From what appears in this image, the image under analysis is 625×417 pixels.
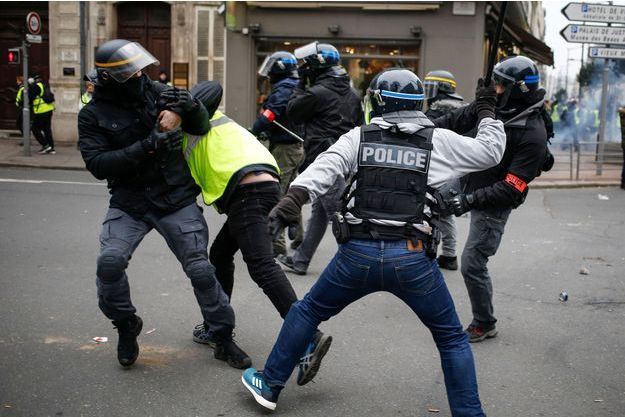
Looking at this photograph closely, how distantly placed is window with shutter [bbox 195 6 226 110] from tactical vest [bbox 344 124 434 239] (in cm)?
1539

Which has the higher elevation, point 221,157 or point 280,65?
point 280,65

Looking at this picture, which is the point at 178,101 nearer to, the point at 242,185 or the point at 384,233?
the point at 242,185

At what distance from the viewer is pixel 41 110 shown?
16359 millimetres

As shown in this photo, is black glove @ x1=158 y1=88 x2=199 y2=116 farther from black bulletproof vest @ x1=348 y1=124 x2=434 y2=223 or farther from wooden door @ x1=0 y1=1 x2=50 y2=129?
wooden door @ x1=0 y1=1 x2=50 y2=129

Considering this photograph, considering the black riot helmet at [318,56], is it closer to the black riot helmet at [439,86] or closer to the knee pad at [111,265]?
the black riot helmet at [439,86]

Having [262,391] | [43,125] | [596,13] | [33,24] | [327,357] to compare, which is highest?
[596,13]

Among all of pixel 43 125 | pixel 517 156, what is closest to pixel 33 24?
pixel 43 125

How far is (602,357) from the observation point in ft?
15.3

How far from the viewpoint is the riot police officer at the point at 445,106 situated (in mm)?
6824

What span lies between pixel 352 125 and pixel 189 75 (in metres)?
12.5

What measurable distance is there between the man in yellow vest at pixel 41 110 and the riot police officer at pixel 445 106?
37.8 feet

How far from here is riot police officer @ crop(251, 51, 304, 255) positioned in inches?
277

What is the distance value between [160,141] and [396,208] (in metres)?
1.33


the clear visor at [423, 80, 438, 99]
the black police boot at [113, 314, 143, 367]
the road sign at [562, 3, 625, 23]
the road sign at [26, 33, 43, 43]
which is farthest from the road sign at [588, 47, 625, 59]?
the black police boot at [113, 314, 143, 367]
